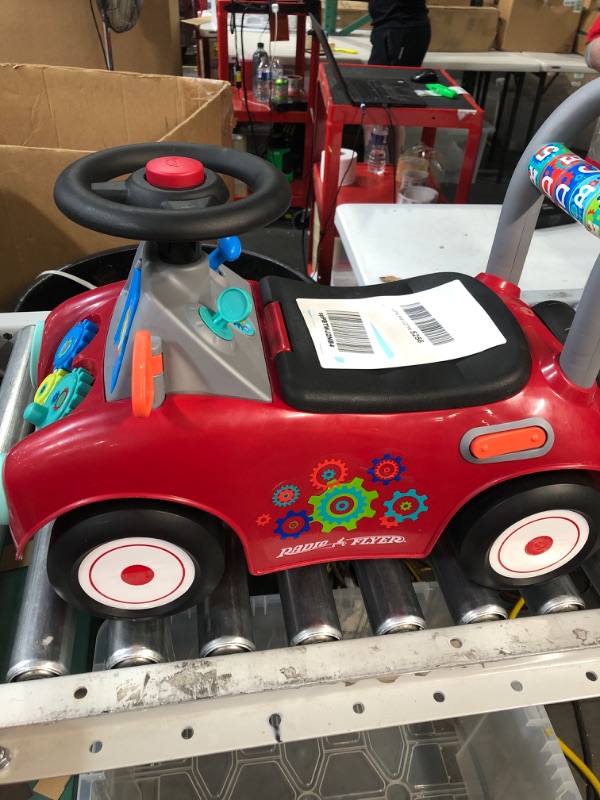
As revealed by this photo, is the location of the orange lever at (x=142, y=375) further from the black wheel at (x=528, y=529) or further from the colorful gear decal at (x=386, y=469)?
the black wheel at (x=528, y=529)

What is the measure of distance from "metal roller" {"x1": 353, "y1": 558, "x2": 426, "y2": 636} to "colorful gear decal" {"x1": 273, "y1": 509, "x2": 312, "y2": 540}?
95 mm

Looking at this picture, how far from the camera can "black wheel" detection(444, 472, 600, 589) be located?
0.52 m

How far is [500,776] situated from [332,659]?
459mm

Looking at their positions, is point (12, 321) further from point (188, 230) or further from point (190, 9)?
point (190, 9)

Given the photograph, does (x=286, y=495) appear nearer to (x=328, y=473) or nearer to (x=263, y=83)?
(x=328, y=473)

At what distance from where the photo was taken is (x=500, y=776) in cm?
78

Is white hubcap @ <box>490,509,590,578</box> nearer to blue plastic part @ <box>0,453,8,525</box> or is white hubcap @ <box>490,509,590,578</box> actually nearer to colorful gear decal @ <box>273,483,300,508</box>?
colorful gear decal @ <box>273,483,300,508</box>

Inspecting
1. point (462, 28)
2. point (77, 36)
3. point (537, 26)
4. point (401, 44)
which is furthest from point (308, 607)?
point (537, 26)

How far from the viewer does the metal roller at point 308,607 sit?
1.72ft

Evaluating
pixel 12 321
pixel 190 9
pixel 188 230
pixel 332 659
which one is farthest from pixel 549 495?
pixel 190 9

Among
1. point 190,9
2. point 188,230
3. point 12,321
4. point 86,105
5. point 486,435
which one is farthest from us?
point 190,9

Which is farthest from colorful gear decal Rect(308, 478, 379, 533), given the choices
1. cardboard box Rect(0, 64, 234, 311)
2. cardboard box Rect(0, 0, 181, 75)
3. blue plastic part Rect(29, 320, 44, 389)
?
cardboard box Rect(0, 0, 181, 75)

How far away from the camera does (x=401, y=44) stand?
1.93 m

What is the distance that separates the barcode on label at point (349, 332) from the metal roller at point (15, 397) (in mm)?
329
